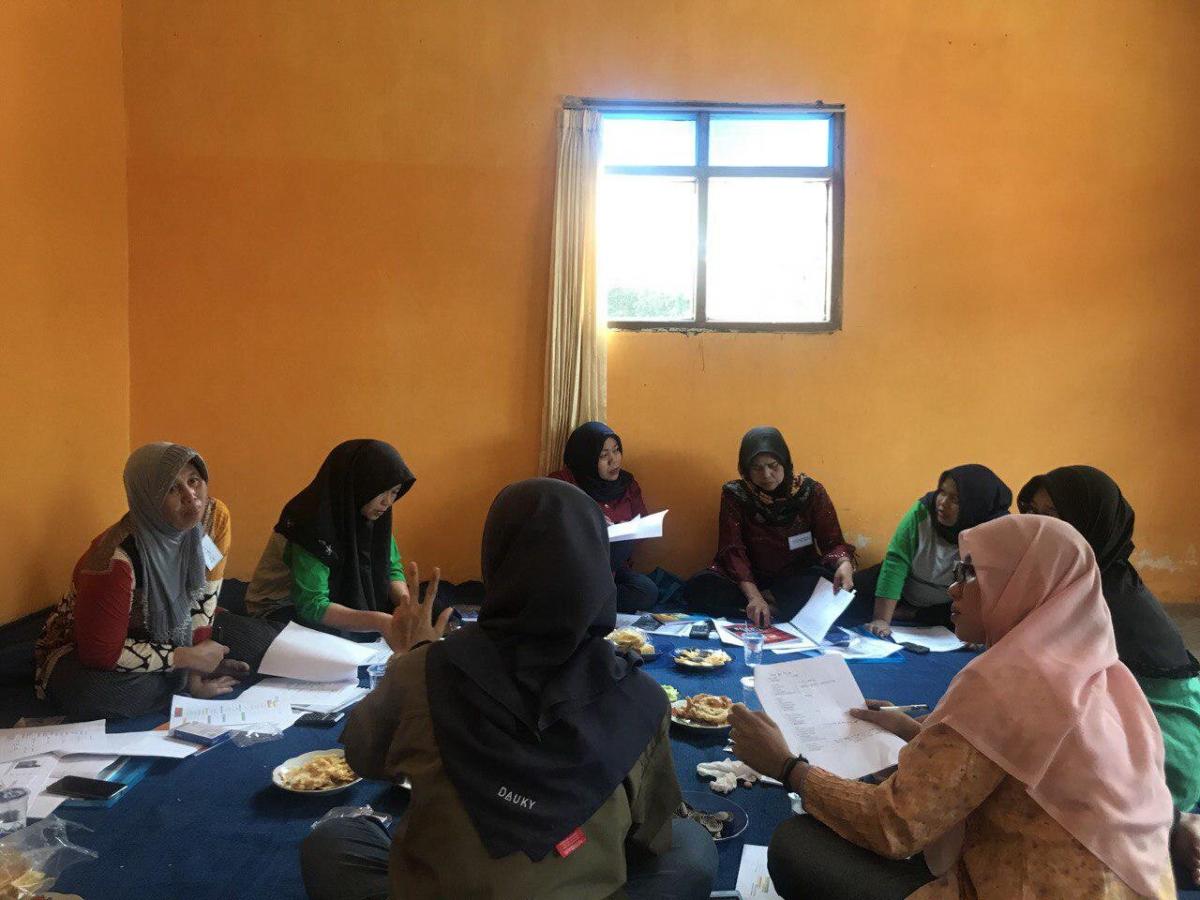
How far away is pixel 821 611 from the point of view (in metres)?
3.45

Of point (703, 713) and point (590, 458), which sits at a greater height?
point (590, 458)

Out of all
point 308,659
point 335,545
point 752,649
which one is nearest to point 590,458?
point 752,649

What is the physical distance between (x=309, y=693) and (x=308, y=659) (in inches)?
4.1

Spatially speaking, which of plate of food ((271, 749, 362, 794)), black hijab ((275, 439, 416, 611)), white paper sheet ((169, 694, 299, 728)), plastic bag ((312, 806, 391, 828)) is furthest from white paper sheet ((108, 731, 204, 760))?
black hijab ((275, 439, 416, 611))

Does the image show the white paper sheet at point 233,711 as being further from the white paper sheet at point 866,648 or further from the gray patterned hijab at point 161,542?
the white paper sheet at point 866,648

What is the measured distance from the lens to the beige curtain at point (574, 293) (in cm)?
437

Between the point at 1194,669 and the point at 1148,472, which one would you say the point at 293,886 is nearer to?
the point at 1194,669

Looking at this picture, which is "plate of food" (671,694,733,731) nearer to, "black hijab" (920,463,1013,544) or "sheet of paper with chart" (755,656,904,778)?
"sheet of paper with chart" (755,656,904,778)

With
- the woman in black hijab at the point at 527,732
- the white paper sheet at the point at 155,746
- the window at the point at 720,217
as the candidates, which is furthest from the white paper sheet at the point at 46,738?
the window at the point at 720,217

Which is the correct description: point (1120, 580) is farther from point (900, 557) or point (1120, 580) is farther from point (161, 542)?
point (161, 542)

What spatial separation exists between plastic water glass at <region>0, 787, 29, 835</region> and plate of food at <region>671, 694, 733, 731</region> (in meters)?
1.55

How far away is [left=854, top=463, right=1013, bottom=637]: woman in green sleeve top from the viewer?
3613mm

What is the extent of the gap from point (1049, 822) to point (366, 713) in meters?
1.02

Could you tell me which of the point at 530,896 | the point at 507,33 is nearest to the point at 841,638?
the point at 530,896
